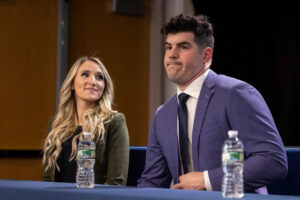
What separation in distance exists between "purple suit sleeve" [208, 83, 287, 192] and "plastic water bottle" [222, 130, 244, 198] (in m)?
0.38

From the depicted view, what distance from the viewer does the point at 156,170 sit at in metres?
2.57

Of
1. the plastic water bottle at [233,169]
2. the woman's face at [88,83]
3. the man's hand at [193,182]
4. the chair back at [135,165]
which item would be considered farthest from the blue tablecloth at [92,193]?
the woman's face at [88,83]

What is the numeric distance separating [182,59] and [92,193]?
987 millimetres

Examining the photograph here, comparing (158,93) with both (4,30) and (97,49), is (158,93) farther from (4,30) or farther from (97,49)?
(4,30)

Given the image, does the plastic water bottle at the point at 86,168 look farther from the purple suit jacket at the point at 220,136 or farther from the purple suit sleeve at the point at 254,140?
the purple suit sleeve at the point at 254,140

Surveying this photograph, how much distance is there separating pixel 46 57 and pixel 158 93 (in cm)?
126

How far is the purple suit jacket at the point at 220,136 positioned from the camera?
83.6 inches

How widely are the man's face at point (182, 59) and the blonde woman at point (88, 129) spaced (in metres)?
0.78

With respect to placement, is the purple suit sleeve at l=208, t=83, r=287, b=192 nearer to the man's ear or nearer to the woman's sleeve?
the man's ear

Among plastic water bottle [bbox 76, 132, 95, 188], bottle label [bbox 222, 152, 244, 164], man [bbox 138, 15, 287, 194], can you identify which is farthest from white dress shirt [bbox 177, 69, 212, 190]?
bottle label [bbox 222, 152, 244, 164]

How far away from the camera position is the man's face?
96.2 inches

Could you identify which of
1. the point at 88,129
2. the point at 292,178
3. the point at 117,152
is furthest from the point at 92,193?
the point at 88,129

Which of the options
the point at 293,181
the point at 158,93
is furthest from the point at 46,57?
the point at 293,181

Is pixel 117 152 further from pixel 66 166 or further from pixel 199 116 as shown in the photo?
pixel 199 116
